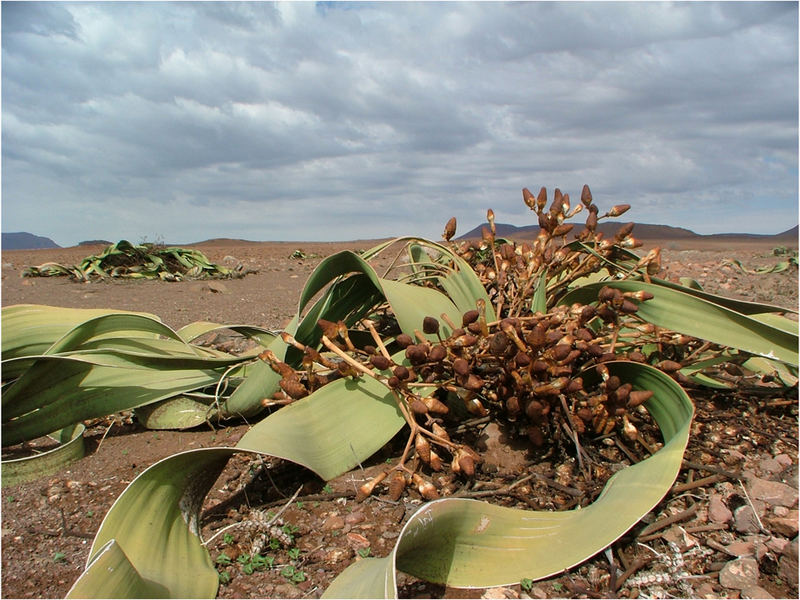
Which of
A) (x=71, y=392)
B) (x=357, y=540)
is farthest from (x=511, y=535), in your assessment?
(x=71, y=392)

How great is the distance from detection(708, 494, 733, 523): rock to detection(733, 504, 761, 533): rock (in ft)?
0.04

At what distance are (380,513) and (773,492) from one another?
71 cm

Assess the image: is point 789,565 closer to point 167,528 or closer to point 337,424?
point 337,424

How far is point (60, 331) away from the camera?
64.8 inches

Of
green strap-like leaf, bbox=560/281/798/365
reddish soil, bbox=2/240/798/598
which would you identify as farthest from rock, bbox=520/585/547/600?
green strap-like leaf, bbox=560/281/798/365

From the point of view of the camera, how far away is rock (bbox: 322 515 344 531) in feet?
3.50

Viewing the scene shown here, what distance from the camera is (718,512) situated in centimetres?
107

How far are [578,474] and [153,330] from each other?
1116 mm

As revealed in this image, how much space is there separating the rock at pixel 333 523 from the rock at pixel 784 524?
725 mm

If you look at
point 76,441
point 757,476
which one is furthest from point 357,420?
point 757,476

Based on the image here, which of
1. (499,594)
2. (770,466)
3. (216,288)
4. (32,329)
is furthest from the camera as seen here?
(216,288)

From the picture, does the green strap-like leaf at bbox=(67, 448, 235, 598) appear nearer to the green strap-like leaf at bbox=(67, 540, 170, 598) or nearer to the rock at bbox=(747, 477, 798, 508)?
the green strap-like leaf at bbox=(67, 540, 170, 598)

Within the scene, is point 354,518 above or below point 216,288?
below

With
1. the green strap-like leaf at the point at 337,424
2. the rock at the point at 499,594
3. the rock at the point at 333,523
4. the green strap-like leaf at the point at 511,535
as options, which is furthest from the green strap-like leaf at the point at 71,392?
the rock at the point at 499,594
